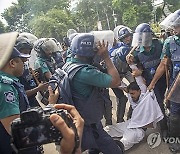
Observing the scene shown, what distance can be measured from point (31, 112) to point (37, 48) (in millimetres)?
3180

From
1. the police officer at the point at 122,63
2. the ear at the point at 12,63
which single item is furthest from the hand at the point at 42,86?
the ear at the point at 12,63

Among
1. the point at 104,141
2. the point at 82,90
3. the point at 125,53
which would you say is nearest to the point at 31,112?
the point at 82,90

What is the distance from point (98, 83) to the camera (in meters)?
2.40

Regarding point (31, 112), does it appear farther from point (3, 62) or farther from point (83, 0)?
point (83, 0)

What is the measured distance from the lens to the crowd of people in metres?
1.72

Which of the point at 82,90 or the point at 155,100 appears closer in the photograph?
the point at 82,90

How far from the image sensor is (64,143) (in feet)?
3.54

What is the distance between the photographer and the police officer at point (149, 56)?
3670mm

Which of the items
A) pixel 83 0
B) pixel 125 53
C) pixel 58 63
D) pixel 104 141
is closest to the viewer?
pixel 104 141

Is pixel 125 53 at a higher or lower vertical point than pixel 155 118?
higher

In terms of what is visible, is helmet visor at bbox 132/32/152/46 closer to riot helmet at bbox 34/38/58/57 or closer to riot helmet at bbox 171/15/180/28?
riot helmet at bbox 171/15/180/28

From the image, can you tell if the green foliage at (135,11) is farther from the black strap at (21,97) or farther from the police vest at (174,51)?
the black strap at (21,97)

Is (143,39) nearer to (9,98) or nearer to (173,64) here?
(173,64)

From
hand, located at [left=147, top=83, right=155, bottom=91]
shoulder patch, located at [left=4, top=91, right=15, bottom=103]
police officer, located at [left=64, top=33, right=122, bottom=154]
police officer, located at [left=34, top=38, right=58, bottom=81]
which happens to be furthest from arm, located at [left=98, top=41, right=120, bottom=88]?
police officer, located at [left=34, top=38, right=58, bottom=81]
